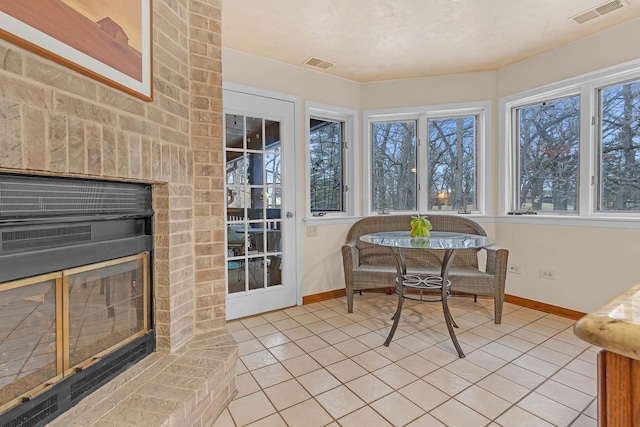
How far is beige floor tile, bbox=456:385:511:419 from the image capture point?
1.53 m

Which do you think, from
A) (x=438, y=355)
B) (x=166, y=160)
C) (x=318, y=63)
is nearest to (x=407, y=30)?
(x=318, y=63)

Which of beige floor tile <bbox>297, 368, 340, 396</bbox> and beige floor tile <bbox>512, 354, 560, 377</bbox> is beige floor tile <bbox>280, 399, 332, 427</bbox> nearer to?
beige floor tile <bbox>297, 368, 340, 396</bbox>

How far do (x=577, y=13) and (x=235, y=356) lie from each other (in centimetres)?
330

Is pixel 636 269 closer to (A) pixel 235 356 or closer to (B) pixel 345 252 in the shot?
(B) pixel 345 252

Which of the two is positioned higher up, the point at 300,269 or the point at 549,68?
the point at 549,68

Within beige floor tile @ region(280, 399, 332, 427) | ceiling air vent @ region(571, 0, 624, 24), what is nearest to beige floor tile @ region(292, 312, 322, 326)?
beige floor tile @ region(280, 399, 332, 427)

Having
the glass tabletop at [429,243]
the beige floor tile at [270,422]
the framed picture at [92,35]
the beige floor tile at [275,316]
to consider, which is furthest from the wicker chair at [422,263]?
the framed picture at [92,35]

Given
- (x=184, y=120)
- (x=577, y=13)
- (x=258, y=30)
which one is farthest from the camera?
(x=258, y=30)

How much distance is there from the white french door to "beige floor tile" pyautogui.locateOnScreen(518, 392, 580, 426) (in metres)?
2.06

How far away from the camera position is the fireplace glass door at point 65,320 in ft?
3.33

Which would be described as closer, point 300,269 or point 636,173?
point 636,173

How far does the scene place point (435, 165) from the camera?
11.5 ft

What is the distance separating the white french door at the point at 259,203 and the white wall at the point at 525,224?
173 millimetres

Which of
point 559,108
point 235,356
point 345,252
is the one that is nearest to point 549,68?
point 559,108
